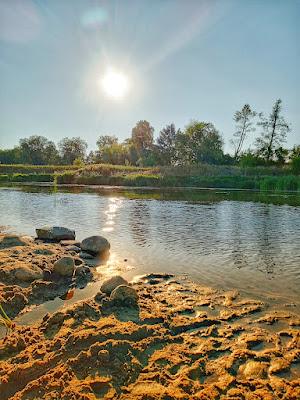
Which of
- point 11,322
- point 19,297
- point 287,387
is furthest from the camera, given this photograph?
point 19,297

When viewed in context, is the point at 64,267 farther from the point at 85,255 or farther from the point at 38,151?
the point at 38,151

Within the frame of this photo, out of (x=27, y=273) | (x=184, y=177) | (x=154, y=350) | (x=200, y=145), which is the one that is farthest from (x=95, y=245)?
(x=200, y=145)

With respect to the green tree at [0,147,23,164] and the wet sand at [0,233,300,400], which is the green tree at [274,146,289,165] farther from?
the green tree at [0,147,23,164]

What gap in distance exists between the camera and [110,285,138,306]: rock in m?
7.57

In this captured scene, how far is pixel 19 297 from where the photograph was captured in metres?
7.80

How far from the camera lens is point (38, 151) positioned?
14112 cm

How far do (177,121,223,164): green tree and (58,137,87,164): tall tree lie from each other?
216 feet

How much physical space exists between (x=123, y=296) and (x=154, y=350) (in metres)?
1.94

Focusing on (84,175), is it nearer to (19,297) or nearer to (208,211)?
(208,211)

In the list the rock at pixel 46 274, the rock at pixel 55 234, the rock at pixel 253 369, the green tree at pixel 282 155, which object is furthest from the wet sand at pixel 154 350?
the green tree at pixel 282 155

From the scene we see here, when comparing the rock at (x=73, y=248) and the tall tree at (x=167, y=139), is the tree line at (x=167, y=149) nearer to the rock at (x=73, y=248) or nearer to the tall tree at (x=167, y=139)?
the tall tree at (x=167, y=139)

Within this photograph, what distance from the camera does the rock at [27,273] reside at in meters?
9.06

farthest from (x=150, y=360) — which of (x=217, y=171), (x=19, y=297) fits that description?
(x=217, y=171)

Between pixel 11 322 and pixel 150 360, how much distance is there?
9.82 ft
